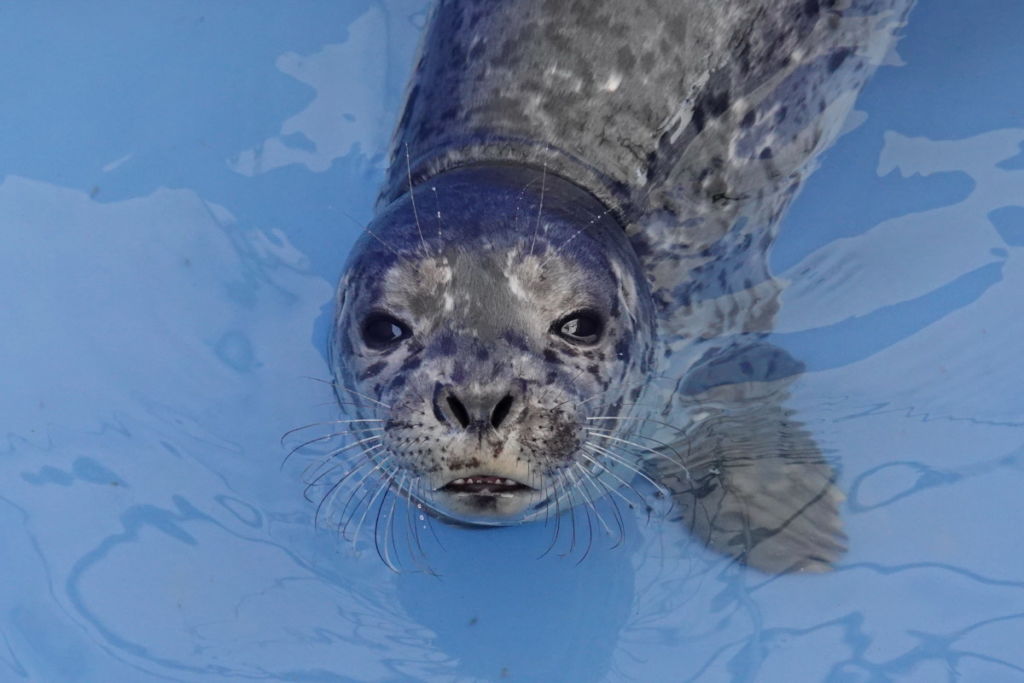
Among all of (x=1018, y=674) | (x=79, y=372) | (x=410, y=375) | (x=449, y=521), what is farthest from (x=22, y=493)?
(x=1018, y=674)

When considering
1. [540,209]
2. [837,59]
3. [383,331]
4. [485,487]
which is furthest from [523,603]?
[837,59]

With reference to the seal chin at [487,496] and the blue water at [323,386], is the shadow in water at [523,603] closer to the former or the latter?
the blue water at [323,386]

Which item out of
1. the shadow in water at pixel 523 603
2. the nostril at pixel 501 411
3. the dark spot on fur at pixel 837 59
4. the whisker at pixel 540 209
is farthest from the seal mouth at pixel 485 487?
the dark spot on fur at pixel 837 59

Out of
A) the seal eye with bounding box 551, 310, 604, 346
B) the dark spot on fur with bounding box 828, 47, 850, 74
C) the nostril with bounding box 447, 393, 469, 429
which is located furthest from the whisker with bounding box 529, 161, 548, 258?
the dark spot on fur with bounding box 828, 47, 850, 74

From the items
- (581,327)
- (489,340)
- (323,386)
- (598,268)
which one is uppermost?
(323,386)

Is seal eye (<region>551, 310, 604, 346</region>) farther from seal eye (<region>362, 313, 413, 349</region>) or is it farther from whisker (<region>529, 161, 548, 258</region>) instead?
seal eye (<region>362, 313, 413, 349</region>)

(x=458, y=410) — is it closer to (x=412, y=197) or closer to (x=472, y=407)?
(x=472, y=407)

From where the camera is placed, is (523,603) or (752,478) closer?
(523,603)
